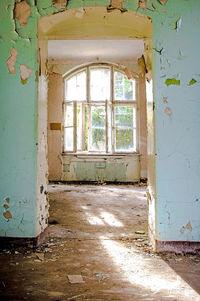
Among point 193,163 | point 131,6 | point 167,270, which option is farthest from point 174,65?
point 167,270

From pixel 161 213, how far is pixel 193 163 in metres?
0.50

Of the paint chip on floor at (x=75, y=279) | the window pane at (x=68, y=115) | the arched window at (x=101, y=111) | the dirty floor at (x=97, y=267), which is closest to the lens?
the dirty floor at (x=97, y=267)

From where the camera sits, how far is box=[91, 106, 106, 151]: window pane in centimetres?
670

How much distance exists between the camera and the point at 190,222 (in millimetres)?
2158

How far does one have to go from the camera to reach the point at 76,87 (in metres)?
6.84

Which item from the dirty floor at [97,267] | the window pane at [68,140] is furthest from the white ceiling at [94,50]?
the dirty floor at [97,267]

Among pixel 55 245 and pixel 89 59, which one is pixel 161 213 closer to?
pixel 55 245

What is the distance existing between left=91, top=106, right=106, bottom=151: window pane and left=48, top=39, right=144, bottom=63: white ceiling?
1297 millimetres

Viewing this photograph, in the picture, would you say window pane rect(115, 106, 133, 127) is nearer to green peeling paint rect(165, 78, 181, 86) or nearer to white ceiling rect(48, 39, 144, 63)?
white ceiling rect(48, 39, 144, 63)

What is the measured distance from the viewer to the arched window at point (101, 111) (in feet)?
22.0

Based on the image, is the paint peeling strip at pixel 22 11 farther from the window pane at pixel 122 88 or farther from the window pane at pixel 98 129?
the window pane at pixel 122 88

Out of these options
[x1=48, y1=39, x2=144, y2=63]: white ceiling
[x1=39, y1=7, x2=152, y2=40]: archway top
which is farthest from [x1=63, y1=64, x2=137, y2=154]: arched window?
[x1=39, y1=7, x2=152, y2=40]: archway top

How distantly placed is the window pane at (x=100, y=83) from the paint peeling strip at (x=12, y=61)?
181 inches

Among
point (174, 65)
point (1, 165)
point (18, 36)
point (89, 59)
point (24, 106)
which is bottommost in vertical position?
point (1, 165)
